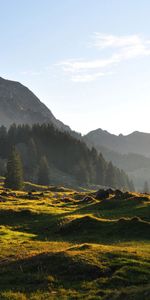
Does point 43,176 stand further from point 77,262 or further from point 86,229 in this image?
point 77,262

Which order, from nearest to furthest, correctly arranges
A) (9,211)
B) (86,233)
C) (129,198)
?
(86,233) → (9,211) → (129,198)

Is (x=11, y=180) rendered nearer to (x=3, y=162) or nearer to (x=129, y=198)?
(x=3, y=162)

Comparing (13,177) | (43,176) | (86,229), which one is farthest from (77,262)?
(43,176)

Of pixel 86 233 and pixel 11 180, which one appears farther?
pixel 11 180

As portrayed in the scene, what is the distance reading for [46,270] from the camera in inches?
946

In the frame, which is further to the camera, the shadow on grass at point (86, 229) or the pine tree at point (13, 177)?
the pine tree at point (13, 177)

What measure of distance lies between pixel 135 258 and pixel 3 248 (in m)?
12.3

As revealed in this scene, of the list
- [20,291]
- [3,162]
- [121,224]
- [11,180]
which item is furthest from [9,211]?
[3,162]

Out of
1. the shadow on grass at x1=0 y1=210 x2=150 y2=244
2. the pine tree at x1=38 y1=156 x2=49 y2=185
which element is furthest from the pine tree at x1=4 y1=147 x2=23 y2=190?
the shadow on grass at x1=0 y1=210 x2=150 y2=244

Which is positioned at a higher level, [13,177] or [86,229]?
[13,177]

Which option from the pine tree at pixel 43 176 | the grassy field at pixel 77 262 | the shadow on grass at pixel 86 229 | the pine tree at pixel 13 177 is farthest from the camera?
the pine tree at pixel 43 176

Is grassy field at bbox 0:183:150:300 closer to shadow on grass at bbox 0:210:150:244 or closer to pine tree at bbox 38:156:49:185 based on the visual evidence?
shadow on grass at bbox 0:210:150:244

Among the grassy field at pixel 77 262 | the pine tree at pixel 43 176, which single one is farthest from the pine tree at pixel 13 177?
the grassy field at pixel 77 262

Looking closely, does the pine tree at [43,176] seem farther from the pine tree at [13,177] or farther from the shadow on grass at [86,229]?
the shadow on grass at [86,229]
